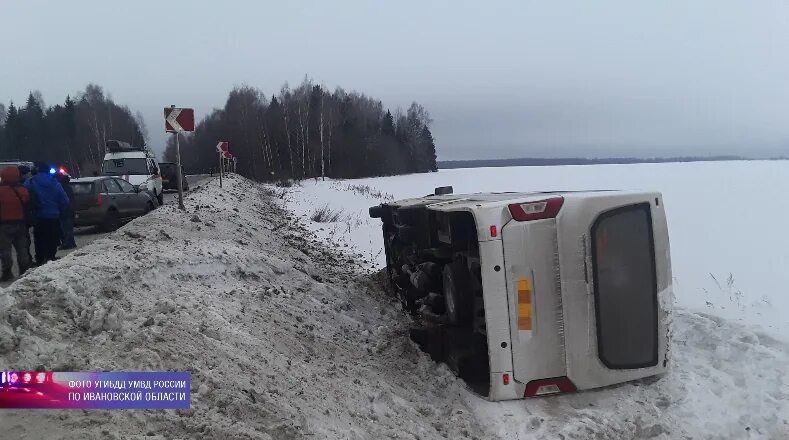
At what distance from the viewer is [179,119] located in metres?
12.6

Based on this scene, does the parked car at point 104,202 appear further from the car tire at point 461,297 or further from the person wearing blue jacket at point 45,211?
the car tire at point 461,297

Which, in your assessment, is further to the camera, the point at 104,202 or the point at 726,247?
the point at 104,202

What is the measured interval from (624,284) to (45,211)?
8360mm

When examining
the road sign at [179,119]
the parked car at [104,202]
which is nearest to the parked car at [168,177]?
the parked car at [104,202]

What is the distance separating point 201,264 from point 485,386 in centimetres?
351

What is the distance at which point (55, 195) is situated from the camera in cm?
891

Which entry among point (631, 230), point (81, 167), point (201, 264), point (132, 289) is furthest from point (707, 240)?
point (81, 167)

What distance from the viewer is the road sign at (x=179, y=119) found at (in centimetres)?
1248

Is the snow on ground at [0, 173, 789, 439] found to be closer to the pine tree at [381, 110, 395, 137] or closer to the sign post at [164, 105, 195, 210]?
the sign post at [164, 105, 195, 210]

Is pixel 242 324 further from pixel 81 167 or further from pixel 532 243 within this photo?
pixel 81 167

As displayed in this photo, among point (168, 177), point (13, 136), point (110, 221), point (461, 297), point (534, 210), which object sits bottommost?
point (461, 297)

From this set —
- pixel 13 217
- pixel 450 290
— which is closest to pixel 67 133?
pixel 13 217

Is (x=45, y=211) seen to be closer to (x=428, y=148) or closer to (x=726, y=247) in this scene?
(x=726, y=247)

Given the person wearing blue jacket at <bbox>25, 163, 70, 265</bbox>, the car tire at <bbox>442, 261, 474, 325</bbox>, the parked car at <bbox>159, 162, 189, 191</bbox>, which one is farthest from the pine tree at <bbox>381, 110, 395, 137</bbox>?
the car tire at <bbox>442, 261, 474, 325</bbox>
